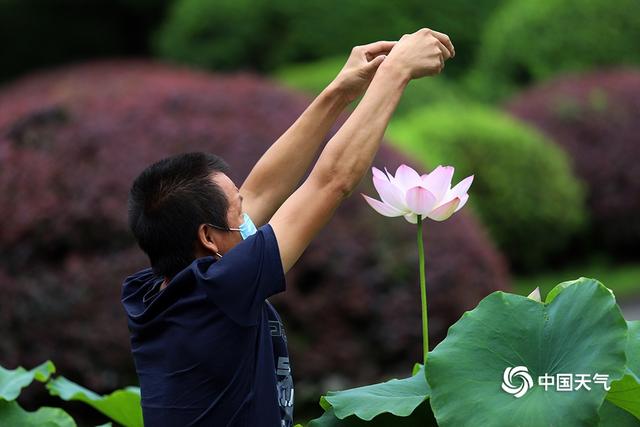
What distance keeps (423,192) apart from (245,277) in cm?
44

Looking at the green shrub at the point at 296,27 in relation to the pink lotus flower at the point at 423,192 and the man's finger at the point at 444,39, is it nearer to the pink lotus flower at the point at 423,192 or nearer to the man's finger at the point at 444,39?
the man's finger at the point at 444,39

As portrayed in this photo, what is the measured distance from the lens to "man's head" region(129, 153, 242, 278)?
2.10 meters

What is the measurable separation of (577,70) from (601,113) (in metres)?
1.97

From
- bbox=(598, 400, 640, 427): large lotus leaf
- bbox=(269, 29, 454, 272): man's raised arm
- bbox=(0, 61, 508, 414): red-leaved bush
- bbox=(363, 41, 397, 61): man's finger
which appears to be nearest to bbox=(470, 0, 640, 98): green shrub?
bbox=(0, 61, 508, 414): red-leaved bush

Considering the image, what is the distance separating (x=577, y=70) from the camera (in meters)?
A: 12.3

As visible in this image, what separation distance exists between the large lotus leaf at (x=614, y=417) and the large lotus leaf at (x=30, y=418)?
1.14m

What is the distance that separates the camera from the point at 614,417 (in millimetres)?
2230

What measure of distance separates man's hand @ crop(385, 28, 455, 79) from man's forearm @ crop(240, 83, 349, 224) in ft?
0.89

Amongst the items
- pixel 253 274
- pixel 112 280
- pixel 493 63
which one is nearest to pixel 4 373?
pixel 253 274

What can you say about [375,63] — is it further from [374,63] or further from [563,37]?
[563,37]

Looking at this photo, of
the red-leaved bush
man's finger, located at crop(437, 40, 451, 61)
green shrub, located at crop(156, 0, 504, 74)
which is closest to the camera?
man's finger, located at crop(437, 40, 451, 61)

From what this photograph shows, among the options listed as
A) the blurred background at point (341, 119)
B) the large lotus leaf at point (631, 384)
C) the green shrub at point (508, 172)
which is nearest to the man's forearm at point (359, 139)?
the large lotus leaf at point (631, 384)

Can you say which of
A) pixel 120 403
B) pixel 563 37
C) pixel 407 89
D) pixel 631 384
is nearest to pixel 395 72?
pixel 631 384

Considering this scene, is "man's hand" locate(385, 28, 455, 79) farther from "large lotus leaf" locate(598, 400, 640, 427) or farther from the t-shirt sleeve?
"large lotus leaf" locate(598, 400, 640, 427)
